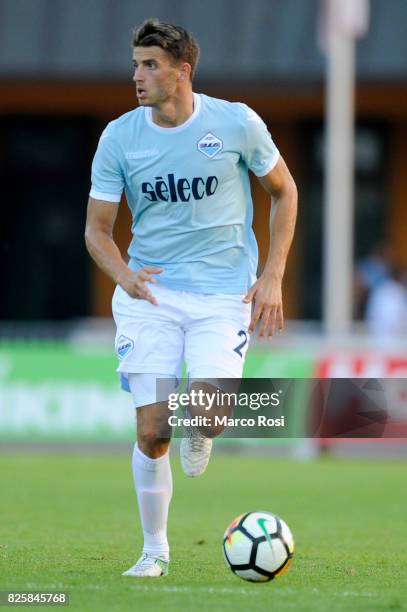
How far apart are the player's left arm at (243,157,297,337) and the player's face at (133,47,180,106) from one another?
2.32 feet

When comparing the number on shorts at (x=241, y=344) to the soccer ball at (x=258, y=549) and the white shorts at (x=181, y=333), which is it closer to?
the white shorts at (x=181, y=333)

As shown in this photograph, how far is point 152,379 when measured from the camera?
7227 millimetres

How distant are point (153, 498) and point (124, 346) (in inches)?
30.3

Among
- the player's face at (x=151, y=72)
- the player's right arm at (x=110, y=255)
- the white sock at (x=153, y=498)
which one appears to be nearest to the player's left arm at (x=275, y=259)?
the player's right arm at (x=110, y=255)

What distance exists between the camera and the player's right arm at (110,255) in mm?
7062

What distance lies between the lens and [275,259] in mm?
7309

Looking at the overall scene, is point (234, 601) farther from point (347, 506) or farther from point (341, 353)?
point (341, 353)

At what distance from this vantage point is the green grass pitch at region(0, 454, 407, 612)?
6.62m

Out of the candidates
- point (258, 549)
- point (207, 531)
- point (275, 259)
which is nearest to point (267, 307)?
point (275, 259)

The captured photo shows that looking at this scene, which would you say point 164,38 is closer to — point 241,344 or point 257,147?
point 257,147

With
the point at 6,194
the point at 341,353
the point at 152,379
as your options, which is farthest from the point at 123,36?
the point at 152,379

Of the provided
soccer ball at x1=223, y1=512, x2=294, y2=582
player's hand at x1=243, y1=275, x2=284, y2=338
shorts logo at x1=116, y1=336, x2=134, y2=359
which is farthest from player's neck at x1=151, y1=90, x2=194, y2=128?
soccer ball at x1=223, y1=512, x2=294, y2=582

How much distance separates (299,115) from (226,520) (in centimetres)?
1296

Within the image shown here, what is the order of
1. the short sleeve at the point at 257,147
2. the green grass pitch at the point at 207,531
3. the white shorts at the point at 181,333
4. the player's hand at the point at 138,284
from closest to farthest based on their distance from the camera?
the green grass pitch at the point at 207,531 < the player's hand at the point at 138,284 < the white shorts at the point at 181,333 < the short sleeve at the point at 257,147
